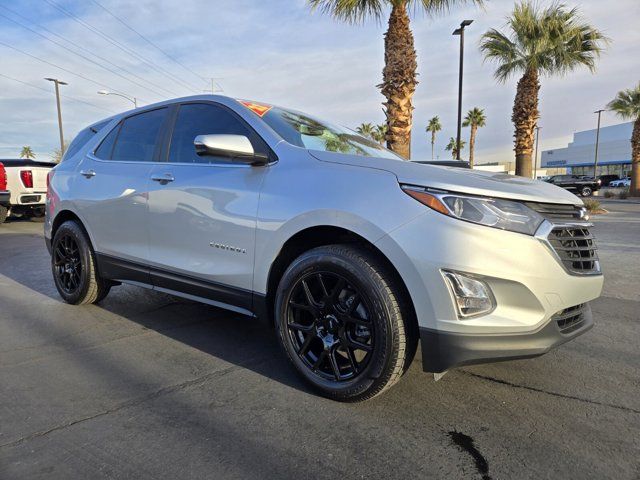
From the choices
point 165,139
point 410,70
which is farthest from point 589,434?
point 410,70

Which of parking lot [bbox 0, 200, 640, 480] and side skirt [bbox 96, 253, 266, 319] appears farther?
side skirt [bbox 96, 253, 266, 319]

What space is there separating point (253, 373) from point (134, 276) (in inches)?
57.7

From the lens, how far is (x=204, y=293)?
323 cm

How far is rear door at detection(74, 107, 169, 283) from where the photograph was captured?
12.2ft

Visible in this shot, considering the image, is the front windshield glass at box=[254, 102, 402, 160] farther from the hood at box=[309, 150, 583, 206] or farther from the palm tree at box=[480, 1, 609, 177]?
the palm tree at box=[480, 1, 609, 177]

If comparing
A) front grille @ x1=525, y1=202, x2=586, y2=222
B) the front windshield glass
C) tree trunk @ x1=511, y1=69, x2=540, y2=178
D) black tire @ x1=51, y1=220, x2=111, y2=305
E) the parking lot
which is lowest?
the parking lot

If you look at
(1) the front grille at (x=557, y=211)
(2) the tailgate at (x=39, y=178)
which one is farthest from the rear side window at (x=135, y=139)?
(2) the tailgate at (x=39, y=178)

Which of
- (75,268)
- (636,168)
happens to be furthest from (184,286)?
(636,168)

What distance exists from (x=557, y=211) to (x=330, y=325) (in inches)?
53.0

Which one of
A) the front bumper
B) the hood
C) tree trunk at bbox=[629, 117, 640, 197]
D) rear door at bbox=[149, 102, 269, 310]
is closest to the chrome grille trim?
the hood

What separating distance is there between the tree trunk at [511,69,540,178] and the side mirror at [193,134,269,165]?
17.3 meters

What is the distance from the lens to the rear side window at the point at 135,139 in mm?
3840

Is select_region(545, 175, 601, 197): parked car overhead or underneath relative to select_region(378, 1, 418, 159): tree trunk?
underneath

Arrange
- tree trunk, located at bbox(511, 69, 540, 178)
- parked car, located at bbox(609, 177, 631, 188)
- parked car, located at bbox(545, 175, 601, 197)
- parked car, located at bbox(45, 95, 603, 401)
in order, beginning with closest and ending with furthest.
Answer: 1. parked car, located at bbox(45, 95, 603, 401)
2. tree trunk, located at bbox(511, 69, 540, 178)
3. parked car, located at bbox(545, 175, 601, 197)
4. parked car, located at bbox(609, 177, 631, 188)
